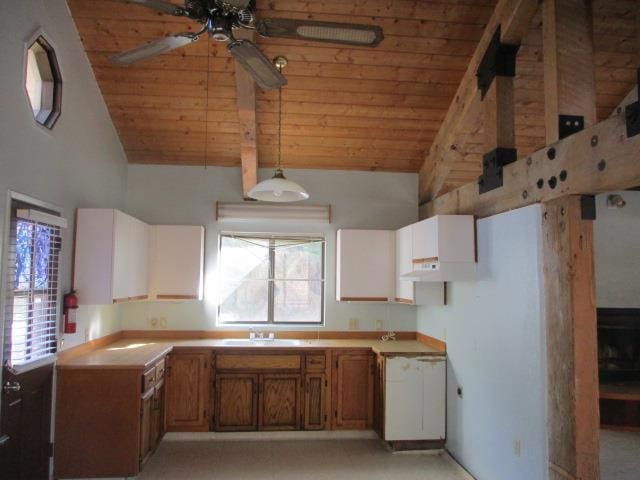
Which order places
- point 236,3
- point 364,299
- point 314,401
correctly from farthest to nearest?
point 364,299 → point 314,401 → point 236,3

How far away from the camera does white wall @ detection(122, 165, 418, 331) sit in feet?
16.6

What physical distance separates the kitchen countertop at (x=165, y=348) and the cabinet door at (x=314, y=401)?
313 mm

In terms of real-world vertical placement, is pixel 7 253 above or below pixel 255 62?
below

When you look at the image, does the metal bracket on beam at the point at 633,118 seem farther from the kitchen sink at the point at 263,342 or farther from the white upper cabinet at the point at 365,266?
the kitchen sink at the point at 263,342

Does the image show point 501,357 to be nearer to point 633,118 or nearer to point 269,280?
point 633,118

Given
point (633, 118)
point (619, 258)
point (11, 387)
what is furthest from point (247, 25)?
point (619, 258)

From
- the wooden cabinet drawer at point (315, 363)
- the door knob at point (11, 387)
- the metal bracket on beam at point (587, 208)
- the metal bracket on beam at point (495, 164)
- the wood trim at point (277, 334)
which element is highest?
the metal bracket on beam at point (495, 164)

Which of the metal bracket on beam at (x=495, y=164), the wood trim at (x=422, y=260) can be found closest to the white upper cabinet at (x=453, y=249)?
the wood trim at (x=422, y=260)

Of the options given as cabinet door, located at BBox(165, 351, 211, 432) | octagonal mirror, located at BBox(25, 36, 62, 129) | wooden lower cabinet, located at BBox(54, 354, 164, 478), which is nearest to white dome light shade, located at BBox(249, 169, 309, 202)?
octagonal mirror, located at BBox(25, 36, 62, 129)

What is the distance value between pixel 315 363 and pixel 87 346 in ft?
6.83

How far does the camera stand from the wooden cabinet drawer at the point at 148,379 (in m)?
3.59

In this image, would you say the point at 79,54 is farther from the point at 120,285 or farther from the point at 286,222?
the point at 286,222

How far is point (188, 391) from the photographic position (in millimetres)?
4422

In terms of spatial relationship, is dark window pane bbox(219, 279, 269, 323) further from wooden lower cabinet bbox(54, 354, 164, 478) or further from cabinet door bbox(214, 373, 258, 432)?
wooden lower cabinet bbox(54, 354, 164, 478)
